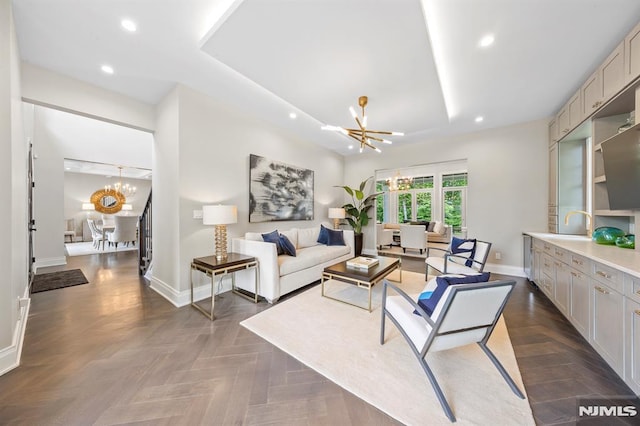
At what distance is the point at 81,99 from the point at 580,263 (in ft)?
19.9

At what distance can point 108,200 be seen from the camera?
9297 mm

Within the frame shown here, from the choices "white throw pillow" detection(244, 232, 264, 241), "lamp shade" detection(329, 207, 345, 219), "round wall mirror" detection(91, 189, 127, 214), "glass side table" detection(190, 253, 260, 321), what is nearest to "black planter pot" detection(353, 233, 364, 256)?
"lamp shade" detection(329, 207, 345, 219)

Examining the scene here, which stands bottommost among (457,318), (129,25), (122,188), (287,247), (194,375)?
(194,375)

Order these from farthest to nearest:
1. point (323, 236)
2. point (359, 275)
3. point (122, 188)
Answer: point (122, 188) → point (323, 236) → point (359, 275)

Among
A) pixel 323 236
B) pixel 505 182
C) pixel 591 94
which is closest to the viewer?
pixel 591 94

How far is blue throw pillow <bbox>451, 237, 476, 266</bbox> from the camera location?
3342 millimetres

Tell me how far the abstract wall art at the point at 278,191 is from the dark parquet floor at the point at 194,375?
2004 millimetres

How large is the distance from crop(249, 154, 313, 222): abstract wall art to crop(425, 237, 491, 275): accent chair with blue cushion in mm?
2853

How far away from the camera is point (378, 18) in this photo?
1861 millimetres

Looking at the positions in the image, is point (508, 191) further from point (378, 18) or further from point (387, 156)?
point (378, 18)

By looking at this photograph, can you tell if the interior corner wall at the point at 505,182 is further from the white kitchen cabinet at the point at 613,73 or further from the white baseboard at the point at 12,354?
the white baseboard at the point at 12,354

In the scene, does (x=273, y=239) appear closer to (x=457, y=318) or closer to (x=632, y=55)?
(x=457, y=318)

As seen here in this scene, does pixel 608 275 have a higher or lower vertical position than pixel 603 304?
higher

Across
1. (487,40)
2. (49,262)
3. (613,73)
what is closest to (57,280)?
(49,262)
